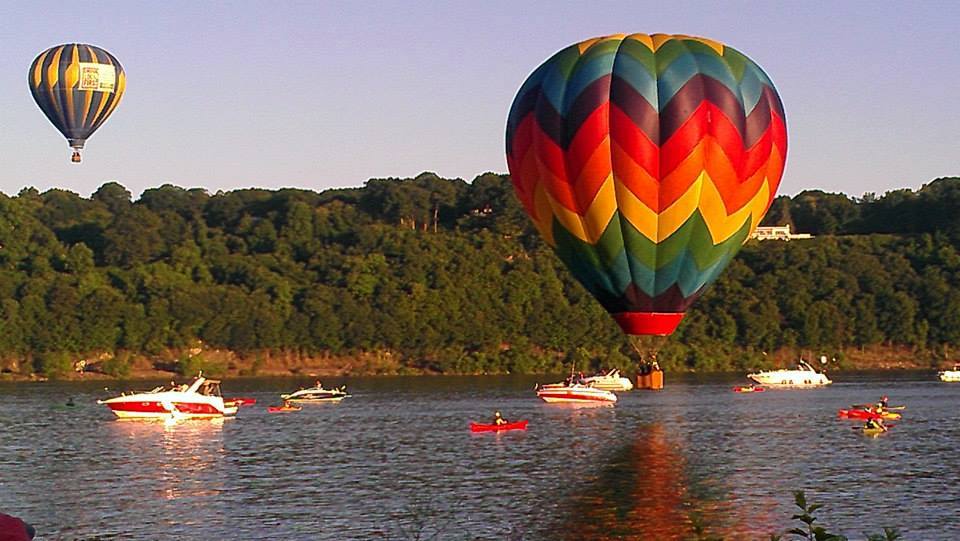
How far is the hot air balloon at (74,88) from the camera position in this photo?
100m

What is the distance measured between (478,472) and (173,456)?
20.0 meters

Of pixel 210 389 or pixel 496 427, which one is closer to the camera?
pixel 496 427

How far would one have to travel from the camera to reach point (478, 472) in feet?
252

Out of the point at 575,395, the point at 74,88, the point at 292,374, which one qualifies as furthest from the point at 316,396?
the point at 292,374

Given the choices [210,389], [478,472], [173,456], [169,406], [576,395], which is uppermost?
[210,389]

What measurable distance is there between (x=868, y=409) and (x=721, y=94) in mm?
60916

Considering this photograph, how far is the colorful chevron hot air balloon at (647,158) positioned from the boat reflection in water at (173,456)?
73.6 ft

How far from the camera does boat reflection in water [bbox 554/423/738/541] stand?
185 ft

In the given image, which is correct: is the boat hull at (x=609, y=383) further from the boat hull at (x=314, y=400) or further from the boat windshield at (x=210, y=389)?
the boat windshield at (x=210, y=389)

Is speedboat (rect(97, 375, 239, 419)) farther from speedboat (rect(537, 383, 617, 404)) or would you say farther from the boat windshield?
speedboat (rect(537, 383, 617, 404))

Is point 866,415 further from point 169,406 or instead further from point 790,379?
point 790,379

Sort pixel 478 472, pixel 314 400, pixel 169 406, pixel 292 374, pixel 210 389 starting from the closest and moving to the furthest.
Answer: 1. pixel 478 472
2. pixel 169 406
3. pixel 210 389
4. pixel 314 400
5. pixel 292 374

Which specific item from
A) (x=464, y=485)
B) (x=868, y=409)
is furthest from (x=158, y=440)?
(x=868, y=409)

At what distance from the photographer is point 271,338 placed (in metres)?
191
